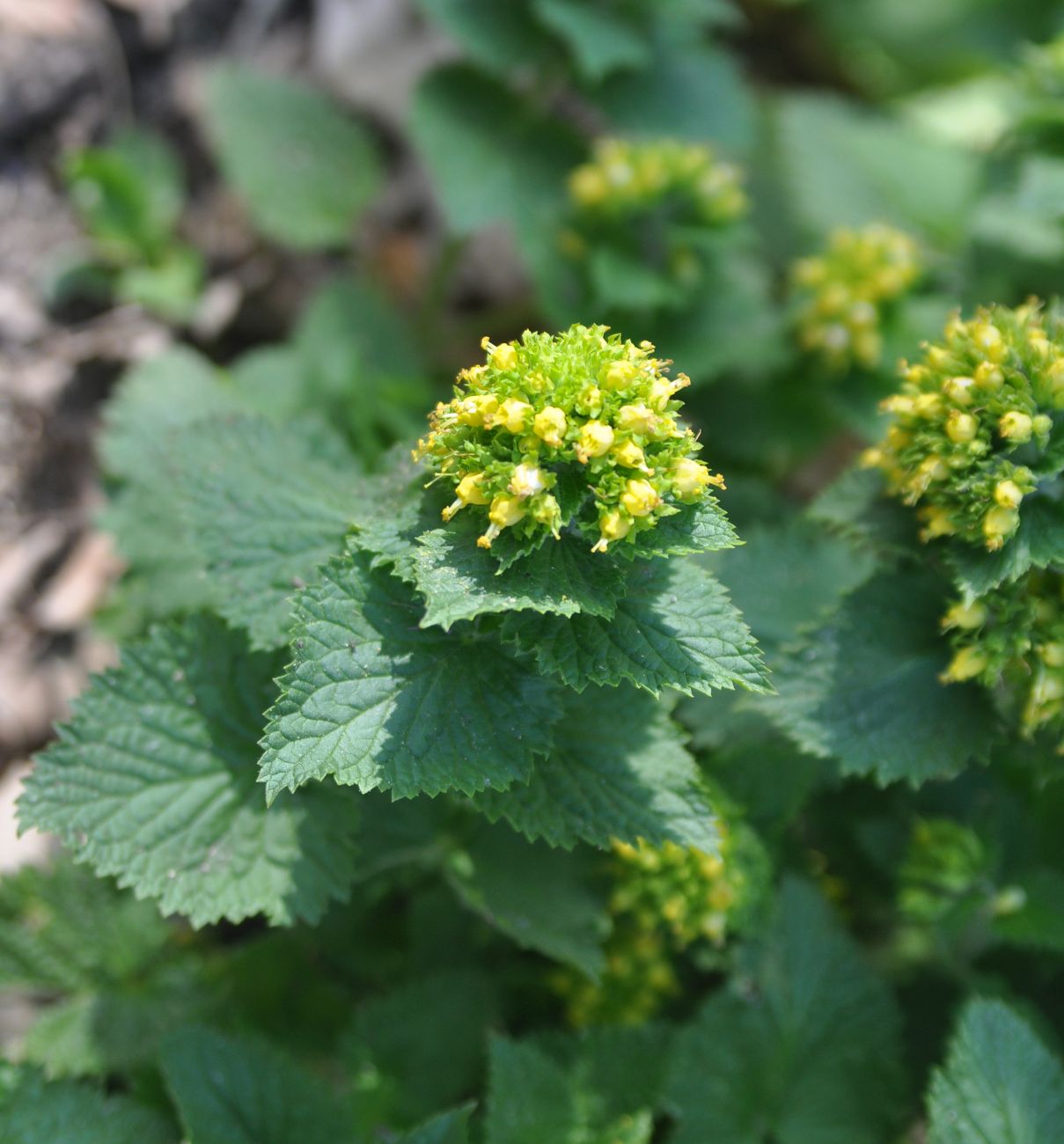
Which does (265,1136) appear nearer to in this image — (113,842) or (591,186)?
(113,842)

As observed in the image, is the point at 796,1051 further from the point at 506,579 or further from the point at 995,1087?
the point at 506,579

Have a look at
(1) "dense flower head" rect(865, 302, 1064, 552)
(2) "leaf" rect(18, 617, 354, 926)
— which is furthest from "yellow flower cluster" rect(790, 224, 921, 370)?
(2) "leaf" rect(18, 617, 354, 926)

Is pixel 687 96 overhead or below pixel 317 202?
below

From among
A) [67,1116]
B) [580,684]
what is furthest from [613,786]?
[67,1116]

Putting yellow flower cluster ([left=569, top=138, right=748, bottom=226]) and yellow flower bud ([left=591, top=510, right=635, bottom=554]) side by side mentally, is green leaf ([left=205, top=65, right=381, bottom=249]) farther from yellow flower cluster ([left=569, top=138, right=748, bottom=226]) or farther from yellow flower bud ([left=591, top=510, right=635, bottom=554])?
yellow flower bud ([left=591, top=510, right=635, bottom=554])

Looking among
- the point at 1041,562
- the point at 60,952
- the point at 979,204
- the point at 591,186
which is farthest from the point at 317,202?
the point at 1041,562

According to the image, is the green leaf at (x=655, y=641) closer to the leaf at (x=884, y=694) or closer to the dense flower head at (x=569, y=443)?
the dense flower head at (x=569, y=443)
